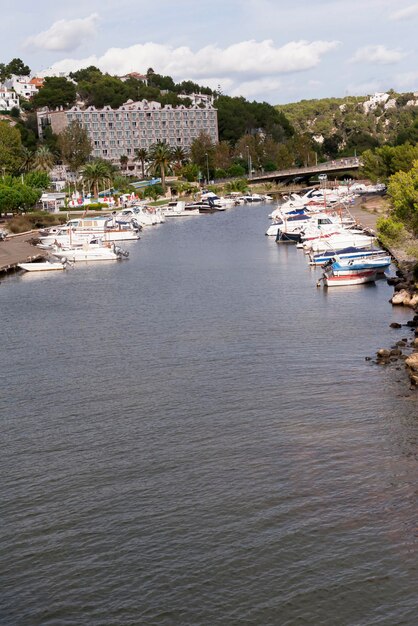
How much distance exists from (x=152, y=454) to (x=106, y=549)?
7620 mm

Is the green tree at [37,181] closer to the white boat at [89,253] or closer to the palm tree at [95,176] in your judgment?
the palm tree at [95,176]

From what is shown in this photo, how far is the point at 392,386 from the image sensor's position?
4409 centimetres

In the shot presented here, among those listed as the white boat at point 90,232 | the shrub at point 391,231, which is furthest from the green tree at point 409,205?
the white boat at point 90,232

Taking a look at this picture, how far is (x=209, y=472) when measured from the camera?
34.5 meters

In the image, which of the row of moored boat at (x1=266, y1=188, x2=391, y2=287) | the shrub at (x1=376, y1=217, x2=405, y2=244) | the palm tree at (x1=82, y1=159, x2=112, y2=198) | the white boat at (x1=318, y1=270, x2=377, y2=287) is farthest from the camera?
the palm tree at (x1=82, y1=159, x2=112, y2=198)

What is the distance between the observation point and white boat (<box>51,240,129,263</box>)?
3999 inches

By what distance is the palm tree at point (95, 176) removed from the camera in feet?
595

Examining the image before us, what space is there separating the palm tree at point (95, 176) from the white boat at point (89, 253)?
7899cm

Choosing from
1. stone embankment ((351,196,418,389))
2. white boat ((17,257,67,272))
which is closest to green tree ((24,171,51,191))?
white boat ((17,257,67,272))

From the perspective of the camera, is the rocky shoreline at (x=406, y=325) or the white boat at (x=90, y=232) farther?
the white boat at (x=90, y=232)

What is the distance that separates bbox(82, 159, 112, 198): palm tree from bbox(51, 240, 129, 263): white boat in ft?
259

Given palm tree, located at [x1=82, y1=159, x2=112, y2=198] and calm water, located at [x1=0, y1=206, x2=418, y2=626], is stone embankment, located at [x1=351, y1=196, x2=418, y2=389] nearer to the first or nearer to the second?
calm water, located at [x1=0, y1=206, x2=418, y2=626]

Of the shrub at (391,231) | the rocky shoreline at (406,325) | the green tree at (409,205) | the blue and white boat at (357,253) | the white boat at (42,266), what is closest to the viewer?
the rocky shoreline at (406,325)

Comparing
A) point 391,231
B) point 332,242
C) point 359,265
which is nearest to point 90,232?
point 332,242
